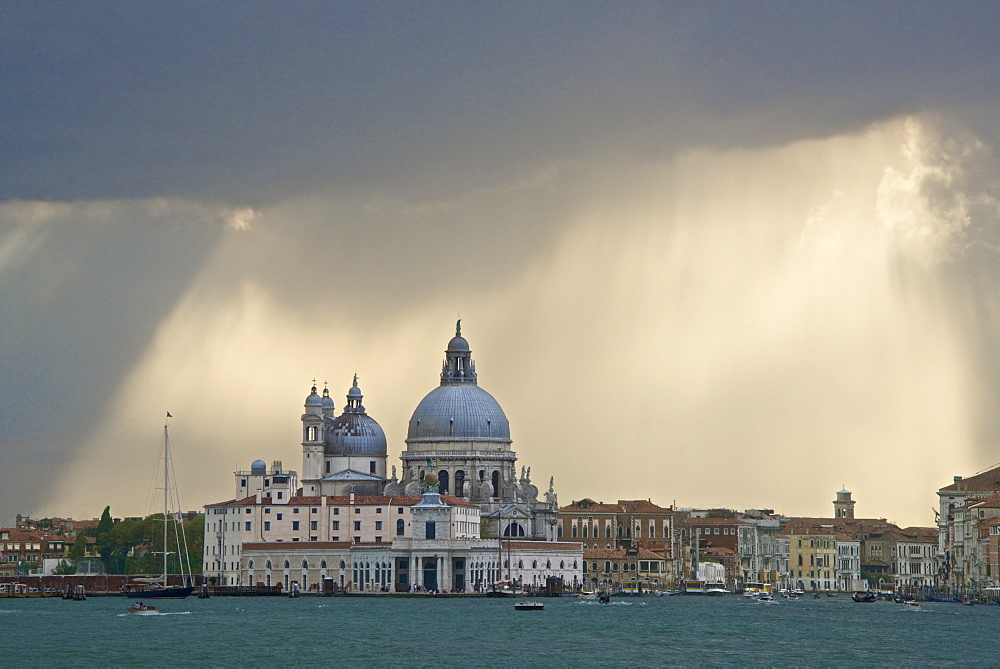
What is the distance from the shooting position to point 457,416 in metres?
135

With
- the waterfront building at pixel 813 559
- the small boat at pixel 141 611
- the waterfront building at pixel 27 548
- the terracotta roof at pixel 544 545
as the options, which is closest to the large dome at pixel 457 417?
the terracotta roof at pixel 544 545

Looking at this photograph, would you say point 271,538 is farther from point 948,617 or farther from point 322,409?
point 948,617

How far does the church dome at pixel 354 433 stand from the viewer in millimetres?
132125

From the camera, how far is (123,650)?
209 ft

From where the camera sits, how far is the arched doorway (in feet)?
381

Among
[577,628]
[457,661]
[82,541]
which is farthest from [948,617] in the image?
[82,541]

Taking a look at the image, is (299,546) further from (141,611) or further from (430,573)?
(141,611)

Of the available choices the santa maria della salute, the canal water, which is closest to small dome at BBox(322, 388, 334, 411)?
the santa maria della salute

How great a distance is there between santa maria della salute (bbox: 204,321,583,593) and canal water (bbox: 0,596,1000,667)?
12844 millimetres

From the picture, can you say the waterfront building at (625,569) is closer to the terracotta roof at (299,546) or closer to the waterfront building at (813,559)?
the waterfront building at (813,559)

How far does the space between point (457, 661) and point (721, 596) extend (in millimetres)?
71980

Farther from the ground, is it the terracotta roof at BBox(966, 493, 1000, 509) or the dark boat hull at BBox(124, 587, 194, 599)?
the terracotta roof at BBox(966, 493, 1000, 509)

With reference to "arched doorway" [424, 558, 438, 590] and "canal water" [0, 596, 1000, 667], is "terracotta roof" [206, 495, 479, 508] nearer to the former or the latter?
"arched doorway" [424, 558, 438, 590]

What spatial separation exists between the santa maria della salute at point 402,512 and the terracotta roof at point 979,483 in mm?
35410
